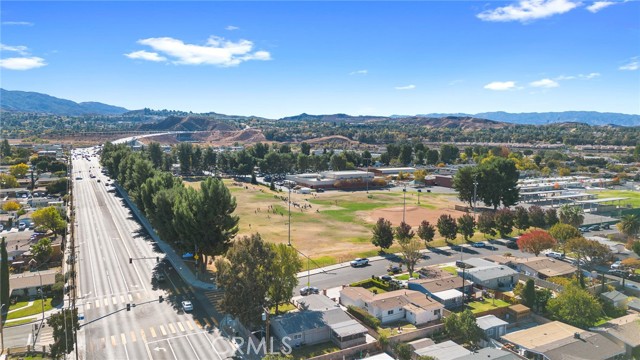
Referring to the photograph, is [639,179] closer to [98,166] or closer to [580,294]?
[580,294]

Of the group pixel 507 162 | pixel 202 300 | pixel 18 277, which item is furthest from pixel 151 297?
pixel 507 162

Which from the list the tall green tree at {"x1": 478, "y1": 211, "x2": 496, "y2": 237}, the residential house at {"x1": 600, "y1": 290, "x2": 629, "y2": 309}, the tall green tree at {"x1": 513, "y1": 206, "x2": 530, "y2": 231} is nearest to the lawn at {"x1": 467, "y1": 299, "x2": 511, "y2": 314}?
the residential house at {"x1": 600, "y1": 290, "x2": 629, "y2": 309}

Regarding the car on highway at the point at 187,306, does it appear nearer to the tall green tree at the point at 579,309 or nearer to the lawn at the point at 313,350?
the lawn at the point at 313,350

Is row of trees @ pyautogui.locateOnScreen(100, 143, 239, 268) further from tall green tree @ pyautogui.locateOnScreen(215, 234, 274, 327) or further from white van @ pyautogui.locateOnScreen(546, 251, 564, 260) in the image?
white van @ pyautogui.locateOnScreen(546, 251, 564, 260)

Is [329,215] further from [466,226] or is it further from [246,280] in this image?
[246,280]

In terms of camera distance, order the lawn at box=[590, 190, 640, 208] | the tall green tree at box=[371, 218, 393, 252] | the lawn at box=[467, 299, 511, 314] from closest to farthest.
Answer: the lawn at box=[467, 299, 511, 314] → the tall green tree at box=[371, 218, 393, 252] → the lawn at box=[590, 190, 640, 208]

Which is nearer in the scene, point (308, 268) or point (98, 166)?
point (308, 268)
